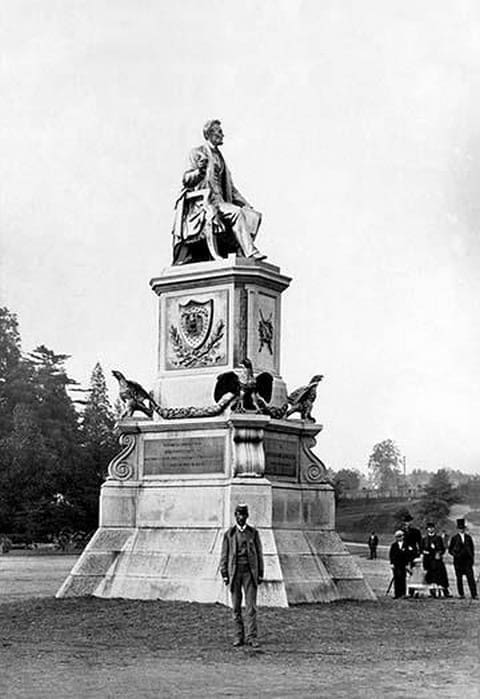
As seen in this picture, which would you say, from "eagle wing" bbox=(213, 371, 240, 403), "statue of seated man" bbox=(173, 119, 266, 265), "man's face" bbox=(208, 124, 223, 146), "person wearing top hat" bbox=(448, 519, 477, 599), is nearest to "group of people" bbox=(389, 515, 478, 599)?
"person wearing top hat" bbox=(448, 519, 477, 599)

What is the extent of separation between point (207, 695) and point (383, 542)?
64.6m

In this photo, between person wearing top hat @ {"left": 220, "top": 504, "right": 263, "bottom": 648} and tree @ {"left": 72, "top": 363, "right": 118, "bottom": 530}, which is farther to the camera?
tree @ {"left": 72, "top": 363, "right": 118, "bottom": 530}

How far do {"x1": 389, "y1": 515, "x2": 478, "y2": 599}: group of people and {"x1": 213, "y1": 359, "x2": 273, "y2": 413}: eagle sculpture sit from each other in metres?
5.78

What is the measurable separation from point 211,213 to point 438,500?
2259 inches

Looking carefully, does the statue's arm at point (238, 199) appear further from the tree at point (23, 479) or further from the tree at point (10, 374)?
the tree at point (10, 374)

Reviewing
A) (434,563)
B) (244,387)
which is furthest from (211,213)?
(434,563)

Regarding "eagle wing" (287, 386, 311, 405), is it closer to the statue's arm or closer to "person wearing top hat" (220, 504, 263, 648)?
the statue's arm

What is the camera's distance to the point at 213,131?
20.5 meters

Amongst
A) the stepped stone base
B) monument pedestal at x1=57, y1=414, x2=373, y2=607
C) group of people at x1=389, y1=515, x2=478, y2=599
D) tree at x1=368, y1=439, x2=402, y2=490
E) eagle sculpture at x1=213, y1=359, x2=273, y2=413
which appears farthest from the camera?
tree at x1=368, y1=439, x2=402, y2=490

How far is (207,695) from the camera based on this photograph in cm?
1042

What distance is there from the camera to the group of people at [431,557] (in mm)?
22844

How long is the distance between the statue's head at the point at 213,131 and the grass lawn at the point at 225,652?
24.8ft

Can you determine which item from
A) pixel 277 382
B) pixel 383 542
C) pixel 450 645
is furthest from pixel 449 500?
pixel 450 645

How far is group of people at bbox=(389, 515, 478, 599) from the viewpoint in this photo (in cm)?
2284
